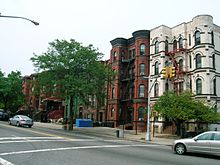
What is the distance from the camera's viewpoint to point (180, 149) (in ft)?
48.4

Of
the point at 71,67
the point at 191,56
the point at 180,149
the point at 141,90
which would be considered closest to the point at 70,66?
the point at 71,67

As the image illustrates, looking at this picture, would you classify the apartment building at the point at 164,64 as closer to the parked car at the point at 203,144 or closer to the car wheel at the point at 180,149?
the car wheel at the point at 180,149

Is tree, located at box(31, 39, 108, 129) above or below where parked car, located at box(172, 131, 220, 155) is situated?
above

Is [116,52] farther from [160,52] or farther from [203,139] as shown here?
[203,139]

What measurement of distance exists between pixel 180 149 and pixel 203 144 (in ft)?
4.54

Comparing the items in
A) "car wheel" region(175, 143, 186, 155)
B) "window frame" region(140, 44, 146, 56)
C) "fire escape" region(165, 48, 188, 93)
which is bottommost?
"car wheel" region(175, 143, 186, 155)

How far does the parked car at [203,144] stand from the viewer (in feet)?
44.4

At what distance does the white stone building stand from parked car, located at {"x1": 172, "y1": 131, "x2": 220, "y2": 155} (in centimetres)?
1911

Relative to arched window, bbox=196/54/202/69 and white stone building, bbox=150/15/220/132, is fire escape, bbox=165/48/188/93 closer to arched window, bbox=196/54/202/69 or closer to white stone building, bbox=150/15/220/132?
white stone building, bbox=150/15/220/132

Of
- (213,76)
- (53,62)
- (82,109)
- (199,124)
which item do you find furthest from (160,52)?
(82,109)

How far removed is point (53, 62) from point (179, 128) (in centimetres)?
1619

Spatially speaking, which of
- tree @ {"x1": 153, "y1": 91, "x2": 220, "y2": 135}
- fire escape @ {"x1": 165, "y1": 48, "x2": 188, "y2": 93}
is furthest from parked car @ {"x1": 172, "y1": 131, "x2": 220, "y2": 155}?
fire escape @ {"x1": 165, "y1": 48, "x2": 188, "y2": 93}

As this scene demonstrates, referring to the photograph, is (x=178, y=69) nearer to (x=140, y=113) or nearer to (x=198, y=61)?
(x=198, y=61)

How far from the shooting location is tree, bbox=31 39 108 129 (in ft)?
102
